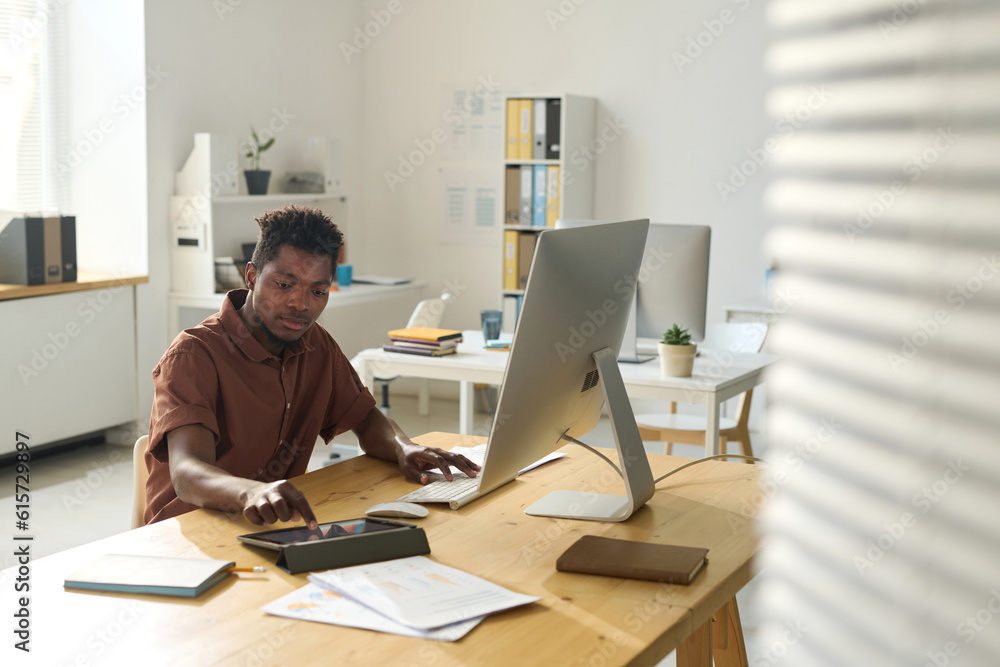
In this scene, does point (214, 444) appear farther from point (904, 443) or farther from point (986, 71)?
point (986, 71)

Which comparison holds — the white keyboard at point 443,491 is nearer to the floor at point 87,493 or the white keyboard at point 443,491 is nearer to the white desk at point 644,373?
the floor at point 87,493

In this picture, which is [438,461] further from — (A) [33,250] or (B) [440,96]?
(B) [440,96]

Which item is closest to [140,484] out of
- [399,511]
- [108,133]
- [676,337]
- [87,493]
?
[399,511]

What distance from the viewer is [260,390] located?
73.4 inches

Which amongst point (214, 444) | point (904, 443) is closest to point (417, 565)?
point (214, 444)

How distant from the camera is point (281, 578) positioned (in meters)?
1.34

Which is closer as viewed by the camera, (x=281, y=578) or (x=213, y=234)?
(x=281, y=578)

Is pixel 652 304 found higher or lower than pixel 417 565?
Answer: higher

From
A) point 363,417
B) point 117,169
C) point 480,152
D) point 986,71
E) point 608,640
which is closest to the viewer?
point 608,640

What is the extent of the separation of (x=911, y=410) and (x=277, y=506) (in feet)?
4.00

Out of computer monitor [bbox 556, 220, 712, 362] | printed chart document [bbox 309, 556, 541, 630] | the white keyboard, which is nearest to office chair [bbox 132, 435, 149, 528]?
the white keyboard

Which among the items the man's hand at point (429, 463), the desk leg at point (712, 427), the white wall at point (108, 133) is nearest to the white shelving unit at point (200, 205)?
the white wall at point (108, 133)

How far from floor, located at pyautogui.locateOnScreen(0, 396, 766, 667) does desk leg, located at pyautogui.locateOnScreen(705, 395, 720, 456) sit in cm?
46

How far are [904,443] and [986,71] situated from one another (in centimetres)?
71
